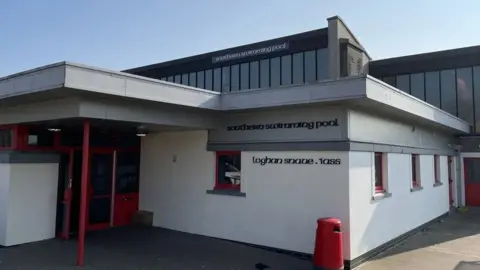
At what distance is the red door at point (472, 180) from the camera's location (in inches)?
659

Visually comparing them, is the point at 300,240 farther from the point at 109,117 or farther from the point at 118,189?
the point at 118,189

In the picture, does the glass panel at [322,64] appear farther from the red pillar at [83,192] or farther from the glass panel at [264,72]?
the red pillar at [83,192]

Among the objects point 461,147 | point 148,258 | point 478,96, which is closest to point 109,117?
point 148,258

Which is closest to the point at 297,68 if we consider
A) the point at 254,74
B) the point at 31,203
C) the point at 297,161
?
the point at 254,74

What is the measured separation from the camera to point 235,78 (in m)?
24.4

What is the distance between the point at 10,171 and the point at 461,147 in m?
17.1

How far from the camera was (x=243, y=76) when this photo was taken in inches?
949

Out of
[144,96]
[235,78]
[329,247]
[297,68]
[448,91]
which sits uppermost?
[297,68]

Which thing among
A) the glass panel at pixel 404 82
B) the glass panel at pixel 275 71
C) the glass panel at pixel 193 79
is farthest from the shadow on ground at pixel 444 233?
the glass panel at pixel 193 79

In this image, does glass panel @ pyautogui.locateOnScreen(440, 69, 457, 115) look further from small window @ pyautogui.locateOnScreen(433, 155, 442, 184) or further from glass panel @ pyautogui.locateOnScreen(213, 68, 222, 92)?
glass panel @ pyautogui.locateOnScreen(213, 68, 222, 92)

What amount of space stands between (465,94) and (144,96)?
16802mm

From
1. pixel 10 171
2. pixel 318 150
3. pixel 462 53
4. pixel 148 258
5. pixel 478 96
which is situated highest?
pixel 462 53

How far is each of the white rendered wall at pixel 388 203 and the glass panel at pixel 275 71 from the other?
1169 centimetres

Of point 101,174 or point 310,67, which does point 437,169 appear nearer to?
point 310,67
